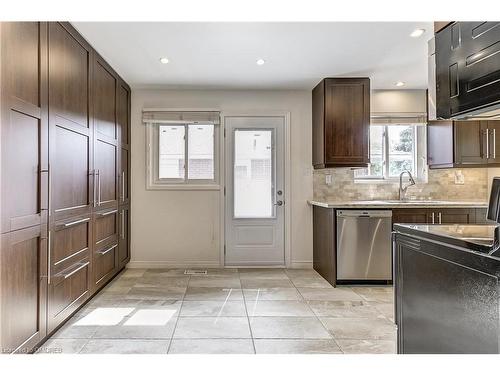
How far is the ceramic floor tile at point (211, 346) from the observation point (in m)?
2.43

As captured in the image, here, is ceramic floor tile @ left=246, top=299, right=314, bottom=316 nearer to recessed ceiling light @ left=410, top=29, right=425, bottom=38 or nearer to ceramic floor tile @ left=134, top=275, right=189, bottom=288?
ceramic floor tile @ left=134, top=275, right=189, bottom=288

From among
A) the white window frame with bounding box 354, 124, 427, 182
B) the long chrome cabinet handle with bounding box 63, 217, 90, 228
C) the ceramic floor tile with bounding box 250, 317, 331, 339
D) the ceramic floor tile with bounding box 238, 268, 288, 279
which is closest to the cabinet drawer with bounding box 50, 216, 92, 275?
the long chrome cabinet handle with bounding box 63, 217, 90, 228

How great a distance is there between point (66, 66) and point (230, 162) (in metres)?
2.58

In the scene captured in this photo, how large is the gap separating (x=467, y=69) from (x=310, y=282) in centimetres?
327

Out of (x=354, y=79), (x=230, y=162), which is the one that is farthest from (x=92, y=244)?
(x=354, y=79)

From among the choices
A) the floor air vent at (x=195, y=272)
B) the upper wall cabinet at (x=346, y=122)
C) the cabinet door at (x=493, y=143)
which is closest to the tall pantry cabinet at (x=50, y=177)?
the floor air vent at (x=195, y=272)

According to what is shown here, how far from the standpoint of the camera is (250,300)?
3.63 metres

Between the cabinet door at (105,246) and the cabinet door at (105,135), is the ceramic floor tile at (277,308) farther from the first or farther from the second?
the cabinet door at (105,135)

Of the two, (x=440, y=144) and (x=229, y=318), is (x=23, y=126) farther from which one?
(x=440, y=144)

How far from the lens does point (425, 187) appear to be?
16.6 feet

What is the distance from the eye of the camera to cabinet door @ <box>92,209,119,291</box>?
12.0 feet

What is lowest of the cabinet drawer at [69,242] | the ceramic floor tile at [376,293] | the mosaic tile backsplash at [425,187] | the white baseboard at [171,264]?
the ceramic floor tile at [376,293]

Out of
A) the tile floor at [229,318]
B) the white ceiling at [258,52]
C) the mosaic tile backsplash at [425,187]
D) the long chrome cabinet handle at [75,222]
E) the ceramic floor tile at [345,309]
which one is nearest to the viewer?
the tile floor at [229,318]

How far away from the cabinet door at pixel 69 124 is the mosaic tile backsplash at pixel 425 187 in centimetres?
316
